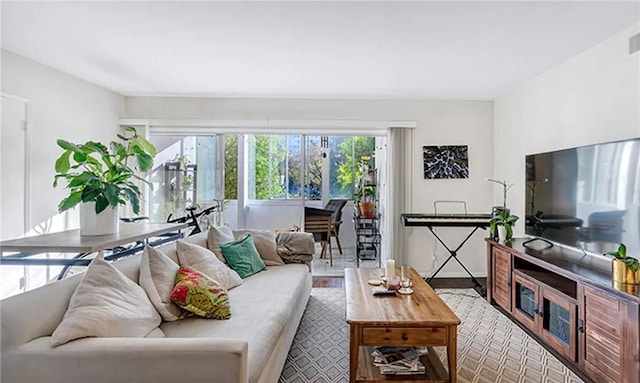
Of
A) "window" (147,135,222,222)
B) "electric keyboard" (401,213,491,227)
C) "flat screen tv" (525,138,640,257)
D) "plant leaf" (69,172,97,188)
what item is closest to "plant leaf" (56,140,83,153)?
"plant leaf" (69,172,97,188)

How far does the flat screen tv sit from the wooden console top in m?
0.12

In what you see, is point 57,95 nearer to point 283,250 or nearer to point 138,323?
point 283,250

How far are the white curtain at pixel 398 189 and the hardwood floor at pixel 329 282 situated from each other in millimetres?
786

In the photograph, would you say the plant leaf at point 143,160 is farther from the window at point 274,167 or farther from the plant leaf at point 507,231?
the window at point 274,167

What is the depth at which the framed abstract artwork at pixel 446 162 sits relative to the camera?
15.3ft

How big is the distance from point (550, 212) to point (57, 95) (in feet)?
15.8

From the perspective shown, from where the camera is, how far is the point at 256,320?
2.03 m

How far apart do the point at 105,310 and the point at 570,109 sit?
148 inches

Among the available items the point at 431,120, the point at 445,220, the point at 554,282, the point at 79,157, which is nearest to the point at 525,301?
the point at 554,282

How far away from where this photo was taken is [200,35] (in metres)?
2.70

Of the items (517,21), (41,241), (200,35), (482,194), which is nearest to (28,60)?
(200,35)

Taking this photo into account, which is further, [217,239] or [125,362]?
[217,239]

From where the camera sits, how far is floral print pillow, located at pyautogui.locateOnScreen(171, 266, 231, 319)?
2004 mm

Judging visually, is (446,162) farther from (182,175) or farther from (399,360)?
(182,175)
